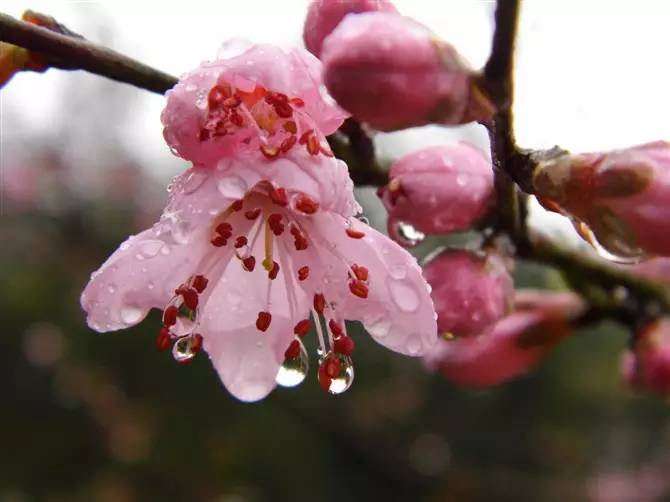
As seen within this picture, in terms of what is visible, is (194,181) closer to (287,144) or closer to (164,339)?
(287,144)

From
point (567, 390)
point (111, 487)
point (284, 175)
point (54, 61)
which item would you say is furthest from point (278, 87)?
point (567, 390)

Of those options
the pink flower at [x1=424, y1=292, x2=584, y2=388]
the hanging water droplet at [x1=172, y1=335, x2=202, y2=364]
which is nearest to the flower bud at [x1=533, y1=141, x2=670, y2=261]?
the hanging water droplet at [x1=172, y1=335, x2=202, y2=364]

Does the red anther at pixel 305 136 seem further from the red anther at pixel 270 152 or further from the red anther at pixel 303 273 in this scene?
the red anther at pixel 303 273

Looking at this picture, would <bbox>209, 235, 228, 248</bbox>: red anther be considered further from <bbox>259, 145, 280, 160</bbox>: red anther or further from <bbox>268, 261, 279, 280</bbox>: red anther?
<bbox>259, 145, 280, 160</bbox>: red anther

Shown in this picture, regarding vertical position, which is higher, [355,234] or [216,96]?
[216,96]

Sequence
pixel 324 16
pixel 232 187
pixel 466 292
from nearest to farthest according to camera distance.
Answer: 1. pixel 232 187
2. pixel 324 16
3. pixel 466 292

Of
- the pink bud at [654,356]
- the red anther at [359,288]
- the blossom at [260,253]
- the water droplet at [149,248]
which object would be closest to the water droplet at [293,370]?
the blossom at [260,253]

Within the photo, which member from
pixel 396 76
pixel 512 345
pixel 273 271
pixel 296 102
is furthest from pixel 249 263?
pixel 512 345
